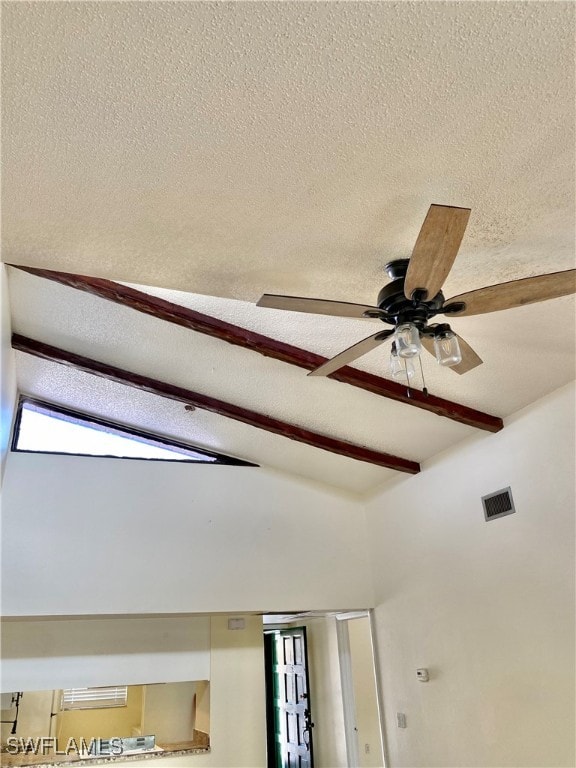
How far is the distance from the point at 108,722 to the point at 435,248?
5.63 meters

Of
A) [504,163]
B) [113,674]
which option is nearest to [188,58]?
[504,163]

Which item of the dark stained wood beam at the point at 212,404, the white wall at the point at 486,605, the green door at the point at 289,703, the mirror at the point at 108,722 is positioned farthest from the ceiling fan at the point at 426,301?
the green door at the point at 289,703

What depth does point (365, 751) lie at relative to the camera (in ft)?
19.2

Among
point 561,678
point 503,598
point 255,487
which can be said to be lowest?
point 561,678

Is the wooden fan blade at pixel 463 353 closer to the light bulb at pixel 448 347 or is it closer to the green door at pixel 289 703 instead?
the light bulb at pixel 448 347

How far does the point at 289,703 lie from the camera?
6691 mm

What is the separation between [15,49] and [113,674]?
4.93 metres

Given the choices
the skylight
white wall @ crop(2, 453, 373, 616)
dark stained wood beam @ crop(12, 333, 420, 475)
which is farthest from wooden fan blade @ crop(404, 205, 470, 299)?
the skylight

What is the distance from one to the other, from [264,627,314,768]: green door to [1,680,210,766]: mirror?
1663mm

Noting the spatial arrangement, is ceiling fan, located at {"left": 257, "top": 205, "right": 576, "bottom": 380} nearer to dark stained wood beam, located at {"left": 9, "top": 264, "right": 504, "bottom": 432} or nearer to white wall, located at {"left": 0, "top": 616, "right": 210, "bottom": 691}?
dark stained wood beam, located at {"left": 9, "top": 264, "right": 504, "bottom": 432}

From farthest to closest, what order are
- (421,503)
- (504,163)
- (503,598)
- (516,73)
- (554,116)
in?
1. (421,503)
2. (503,598)
3. (504,163)
4. (554,116)
5. (516,73)

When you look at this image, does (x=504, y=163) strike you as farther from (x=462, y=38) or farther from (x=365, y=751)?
(x=365, y=751)

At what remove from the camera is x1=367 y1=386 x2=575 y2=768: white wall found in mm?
3223

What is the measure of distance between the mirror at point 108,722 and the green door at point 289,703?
5.46 feet
